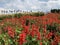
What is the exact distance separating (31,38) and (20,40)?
2.21 feet

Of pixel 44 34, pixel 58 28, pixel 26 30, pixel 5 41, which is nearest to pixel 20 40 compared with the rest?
pixel 5 41

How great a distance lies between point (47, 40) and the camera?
9.30 meters

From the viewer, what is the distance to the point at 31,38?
8594mm

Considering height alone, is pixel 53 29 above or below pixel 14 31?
below

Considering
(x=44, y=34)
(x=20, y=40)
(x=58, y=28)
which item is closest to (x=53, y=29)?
(x=58, y=28)

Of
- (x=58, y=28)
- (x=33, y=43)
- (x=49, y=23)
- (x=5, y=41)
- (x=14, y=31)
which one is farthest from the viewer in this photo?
(x=49, y=23)

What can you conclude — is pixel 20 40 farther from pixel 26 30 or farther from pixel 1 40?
pixel 26 30

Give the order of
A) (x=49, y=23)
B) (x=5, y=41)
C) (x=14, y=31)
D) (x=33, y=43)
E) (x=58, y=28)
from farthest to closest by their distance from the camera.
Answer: (x=49, y=23), (x=58, y=28), (x=14, y=31), (x=33, y=43), (x=5, y=41)

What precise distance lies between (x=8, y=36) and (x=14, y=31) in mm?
599

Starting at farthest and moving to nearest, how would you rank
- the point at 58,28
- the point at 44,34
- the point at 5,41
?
the point at 58,28 → the point at 44,34 → the point at 5,41

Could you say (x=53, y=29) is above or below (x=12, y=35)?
below

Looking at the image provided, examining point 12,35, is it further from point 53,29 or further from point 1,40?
point 53,29

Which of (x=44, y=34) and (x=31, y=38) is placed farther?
(x=44, y=34)

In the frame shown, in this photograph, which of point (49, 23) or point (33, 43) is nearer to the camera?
point (33, 43)
